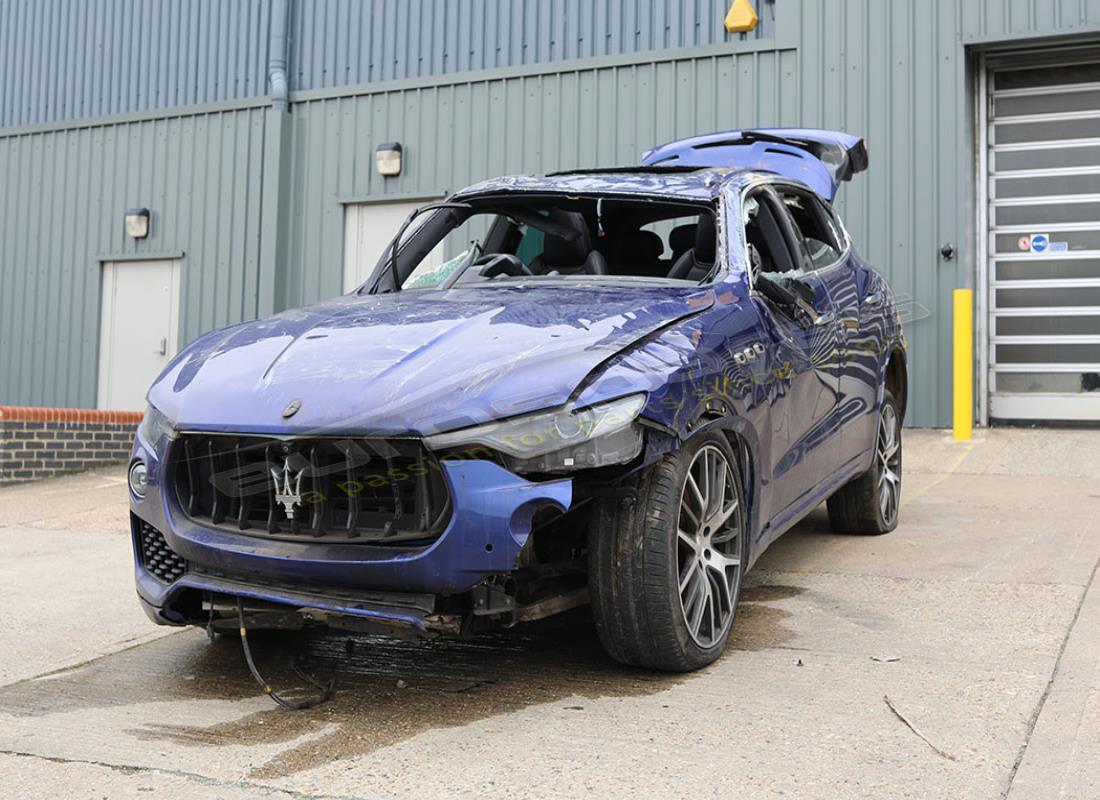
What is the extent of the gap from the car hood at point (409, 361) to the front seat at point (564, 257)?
864 mm

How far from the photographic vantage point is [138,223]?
48.3 feet

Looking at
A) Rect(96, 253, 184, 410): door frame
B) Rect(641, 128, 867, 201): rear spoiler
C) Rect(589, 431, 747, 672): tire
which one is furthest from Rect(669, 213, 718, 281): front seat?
Rect(96, 253, 184, 410): door frame

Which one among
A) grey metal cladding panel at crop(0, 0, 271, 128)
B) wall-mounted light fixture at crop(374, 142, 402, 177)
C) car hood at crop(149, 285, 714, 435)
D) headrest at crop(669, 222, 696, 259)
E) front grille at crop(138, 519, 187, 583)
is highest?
grey metal cladding panel at crop(0, 0, 271, 128)

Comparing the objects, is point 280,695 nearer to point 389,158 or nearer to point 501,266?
point 501,266

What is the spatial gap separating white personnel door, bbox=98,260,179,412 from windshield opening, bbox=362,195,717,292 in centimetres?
1022

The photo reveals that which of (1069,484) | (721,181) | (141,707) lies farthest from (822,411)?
(1069,484)

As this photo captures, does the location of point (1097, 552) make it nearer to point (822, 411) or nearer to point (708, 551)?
point (822, 411)

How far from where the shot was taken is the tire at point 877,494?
5.88 meters

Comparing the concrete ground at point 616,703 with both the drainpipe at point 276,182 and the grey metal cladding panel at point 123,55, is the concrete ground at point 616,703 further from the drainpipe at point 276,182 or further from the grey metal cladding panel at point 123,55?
the grey metal cladding panel at point 123,55

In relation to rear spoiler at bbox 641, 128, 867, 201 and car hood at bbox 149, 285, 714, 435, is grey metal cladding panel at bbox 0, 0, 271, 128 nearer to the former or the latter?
rear spoiler at bbox 641, 128, 867, 201

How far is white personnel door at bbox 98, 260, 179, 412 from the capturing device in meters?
14.5

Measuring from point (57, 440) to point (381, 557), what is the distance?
25.2 ft

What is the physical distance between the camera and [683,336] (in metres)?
3.62

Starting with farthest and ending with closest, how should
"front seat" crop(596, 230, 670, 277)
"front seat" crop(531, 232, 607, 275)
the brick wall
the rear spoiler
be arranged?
the brick wall → the rear spoiler → "front seat" crop(596, 230, 670, 277) → "front seat" crop(531, 232, 607, 275)
